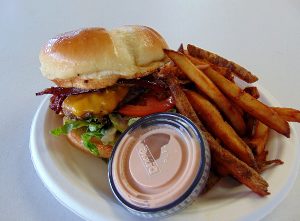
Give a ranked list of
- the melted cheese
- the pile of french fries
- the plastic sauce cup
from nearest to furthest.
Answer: the plastic sauce cup < the pile of french fries < the melted cheese

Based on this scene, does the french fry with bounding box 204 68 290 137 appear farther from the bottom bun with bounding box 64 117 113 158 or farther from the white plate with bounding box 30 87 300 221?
the bottom bun with bounding box 64 117 113 158

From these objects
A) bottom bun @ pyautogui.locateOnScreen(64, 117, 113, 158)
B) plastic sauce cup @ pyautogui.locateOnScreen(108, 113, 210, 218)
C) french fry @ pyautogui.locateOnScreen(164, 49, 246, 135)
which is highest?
french fry @ pyautogui.locateOnScreen(164, 49, 246, 135)

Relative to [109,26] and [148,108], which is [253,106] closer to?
[148,108]

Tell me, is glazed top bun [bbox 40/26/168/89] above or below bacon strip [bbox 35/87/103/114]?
above

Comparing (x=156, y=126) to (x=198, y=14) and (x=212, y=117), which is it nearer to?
(x=212, y=117)

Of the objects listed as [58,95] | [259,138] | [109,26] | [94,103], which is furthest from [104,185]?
[109,26]

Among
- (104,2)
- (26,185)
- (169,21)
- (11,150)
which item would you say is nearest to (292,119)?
(26,185)

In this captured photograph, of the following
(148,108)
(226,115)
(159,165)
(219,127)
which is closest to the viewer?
(159,165)

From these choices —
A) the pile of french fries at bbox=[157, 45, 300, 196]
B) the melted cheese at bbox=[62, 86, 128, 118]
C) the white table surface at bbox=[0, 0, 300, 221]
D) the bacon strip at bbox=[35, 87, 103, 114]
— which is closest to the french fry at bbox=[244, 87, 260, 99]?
the pile of french fries at bbox=[157, 45, 300, 196]
